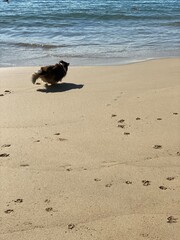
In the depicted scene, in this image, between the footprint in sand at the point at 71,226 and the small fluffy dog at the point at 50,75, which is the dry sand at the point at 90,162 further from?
the small fluffy dog at the point at 50,75

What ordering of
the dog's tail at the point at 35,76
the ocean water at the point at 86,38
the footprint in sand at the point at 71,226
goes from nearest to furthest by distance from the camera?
the footprint in sand at the point at 71,226 → the dog's tail at the point at 35,76 → the ocean water at the point at 86,38

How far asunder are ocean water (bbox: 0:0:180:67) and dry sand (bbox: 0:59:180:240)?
3.08m

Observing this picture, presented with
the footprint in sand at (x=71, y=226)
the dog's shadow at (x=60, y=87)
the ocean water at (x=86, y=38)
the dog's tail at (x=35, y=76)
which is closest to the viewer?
the footprint in sand at (x=71, y=226)

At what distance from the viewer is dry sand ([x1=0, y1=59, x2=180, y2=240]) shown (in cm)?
306

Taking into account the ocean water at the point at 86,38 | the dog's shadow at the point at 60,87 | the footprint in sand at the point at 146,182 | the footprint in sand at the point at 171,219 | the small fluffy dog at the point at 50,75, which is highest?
the small fluffy dog at the point at 50,75

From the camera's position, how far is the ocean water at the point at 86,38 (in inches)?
384

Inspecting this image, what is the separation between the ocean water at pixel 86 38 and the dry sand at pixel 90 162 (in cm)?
308

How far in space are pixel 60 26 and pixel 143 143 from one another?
12075 millimetres

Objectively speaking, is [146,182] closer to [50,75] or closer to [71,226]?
[71,226]

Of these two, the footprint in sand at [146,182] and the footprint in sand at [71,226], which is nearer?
the footprint in sand at [71,226]

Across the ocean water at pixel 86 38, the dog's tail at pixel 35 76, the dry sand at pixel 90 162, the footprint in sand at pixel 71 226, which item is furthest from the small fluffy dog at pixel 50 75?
the footprint in sand at pixel 71 226

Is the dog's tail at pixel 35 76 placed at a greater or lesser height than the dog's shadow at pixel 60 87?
greater

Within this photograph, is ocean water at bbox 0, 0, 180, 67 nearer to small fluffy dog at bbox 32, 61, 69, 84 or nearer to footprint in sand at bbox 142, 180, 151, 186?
small fluffy dog at bbox 32, 61, 69, 84

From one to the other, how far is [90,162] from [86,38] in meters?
8.89
